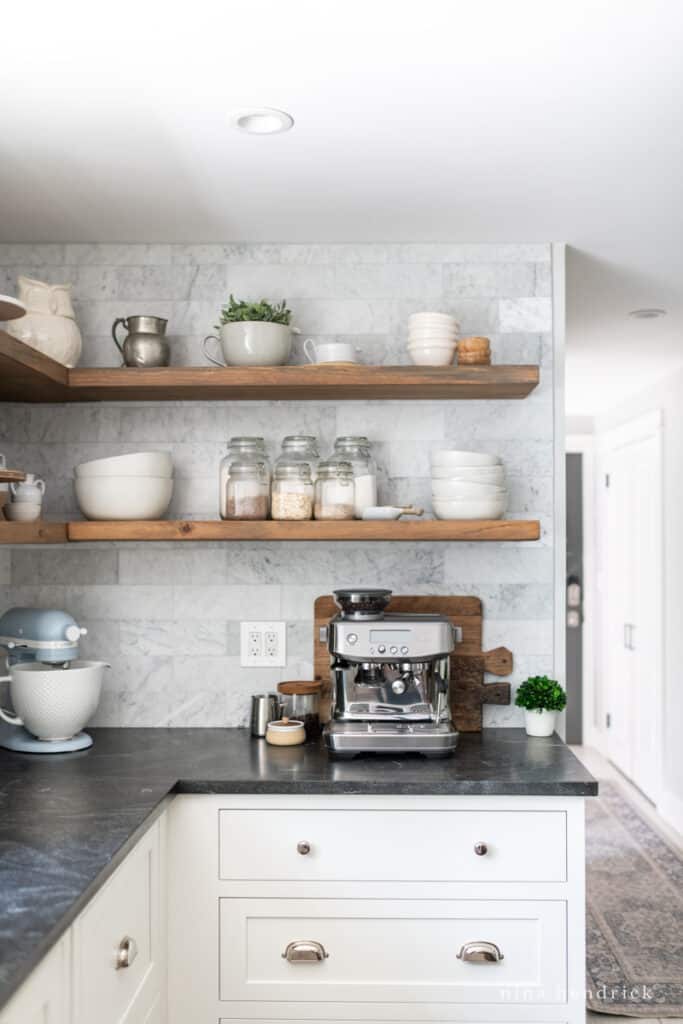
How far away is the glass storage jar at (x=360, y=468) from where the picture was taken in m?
2.78

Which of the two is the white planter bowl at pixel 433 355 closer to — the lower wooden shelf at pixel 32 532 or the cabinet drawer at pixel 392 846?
the lower wooden shelf at pixel 32 532

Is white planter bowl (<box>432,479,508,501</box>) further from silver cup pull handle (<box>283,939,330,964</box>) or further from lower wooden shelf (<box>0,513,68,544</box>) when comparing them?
silver cup pull handle (<box>283,939,330,964</box>)

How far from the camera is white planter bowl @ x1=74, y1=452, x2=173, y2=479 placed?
275 centimetres

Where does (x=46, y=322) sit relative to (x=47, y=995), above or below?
above

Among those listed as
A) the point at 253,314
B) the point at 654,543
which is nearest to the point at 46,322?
the point at 253,314

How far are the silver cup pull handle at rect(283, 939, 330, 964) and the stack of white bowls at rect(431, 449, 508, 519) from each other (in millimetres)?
1159

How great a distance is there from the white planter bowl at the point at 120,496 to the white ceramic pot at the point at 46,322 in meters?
0.36

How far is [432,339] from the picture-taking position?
2756 mm

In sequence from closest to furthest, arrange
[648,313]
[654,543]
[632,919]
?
[632,919], [648,313], [654,543]

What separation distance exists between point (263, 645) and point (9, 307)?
1.32m

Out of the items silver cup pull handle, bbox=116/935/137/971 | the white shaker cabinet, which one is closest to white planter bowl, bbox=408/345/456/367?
the white shaker cabinet

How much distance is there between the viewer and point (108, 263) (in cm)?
304

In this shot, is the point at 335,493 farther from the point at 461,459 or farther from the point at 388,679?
the point at 388,679

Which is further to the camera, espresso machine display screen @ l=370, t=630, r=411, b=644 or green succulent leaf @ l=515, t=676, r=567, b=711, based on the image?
green succulent leaf @ l=515, t=676, r=567, b=711
